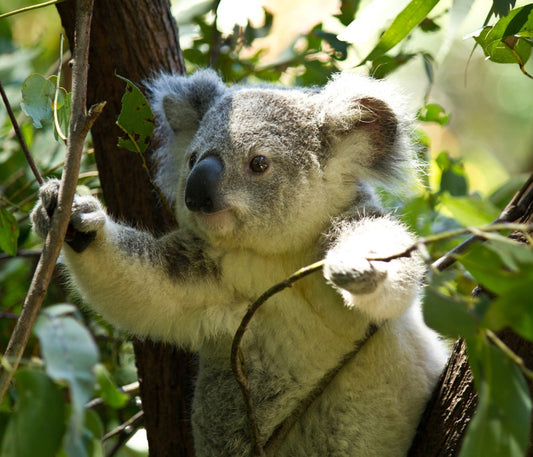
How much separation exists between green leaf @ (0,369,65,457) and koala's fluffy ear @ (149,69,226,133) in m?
1.74

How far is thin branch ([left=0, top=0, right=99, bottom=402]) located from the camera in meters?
1.44

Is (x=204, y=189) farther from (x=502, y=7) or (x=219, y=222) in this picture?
(x=502, y=7)

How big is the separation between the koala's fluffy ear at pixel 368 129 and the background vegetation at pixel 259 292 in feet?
0.50

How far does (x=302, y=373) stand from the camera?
2424mm

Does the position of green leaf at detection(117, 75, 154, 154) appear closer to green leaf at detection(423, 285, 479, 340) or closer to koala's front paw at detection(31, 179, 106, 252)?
koala's front paw at detection(31, 179, 106, 252)

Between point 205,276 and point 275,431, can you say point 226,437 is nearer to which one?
point 275,431

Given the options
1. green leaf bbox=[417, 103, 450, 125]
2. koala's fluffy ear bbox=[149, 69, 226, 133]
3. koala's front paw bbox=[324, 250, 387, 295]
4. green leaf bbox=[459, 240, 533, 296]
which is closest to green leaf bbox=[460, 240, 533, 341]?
green leaf bbox=[459, 240, 533, 296]

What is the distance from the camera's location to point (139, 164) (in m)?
2.95

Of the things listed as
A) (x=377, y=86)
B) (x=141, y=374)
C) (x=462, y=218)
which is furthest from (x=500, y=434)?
(x=141, y=374)

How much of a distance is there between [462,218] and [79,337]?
140cm

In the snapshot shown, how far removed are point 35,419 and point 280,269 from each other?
136 centimetres

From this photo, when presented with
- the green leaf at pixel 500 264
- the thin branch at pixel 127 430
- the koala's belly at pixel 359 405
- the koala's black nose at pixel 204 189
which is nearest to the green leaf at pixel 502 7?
the green leaf at pixel 500 264

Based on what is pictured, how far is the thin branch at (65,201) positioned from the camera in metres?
1.44

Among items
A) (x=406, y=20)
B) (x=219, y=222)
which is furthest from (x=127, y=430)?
(x=406, y=20)
